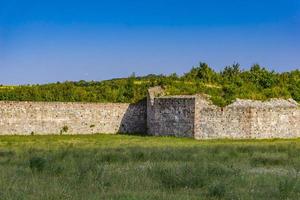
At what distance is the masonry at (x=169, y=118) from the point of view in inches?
1264

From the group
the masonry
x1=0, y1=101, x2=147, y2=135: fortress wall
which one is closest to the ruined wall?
the masonry

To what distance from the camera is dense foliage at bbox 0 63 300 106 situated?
3434cm

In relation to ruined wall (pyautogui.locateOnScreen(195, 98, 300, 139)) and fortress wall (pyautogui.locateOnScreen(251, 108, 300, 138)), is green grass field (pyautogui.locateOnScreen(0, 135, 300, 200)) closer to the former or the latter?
ruined wall (pyautogui.locateOnScreen(195, 98, 300, 139))

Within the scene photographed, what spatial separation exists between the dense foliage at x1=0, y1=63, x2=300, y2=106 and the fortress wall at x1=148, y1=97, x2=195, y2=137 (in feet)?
5.65

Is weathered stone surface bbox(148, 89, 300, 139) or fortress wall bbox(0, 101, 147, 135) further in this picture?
fortress wall bbox(0, 101, 147, 135)

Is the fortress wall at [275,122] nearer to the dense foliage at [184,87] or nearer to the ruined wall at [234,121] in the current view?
the ruined wall at [234,121]

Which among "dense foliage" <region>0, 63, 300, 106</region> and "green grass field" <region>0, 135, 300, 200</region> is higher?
"dense foliage" <region>0, 63, 300, 106</region>

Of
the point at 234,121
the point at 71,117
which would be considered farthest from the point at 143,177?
the point at 71,117

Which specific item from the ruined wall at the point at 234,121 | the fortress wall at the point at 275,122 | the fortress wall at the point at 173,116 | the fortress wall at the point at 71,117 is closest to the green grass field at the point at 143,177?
the ruined wall at the point at 234,121

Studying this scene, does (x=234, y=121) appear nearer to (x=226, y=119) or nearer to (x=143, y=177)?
(x=226, y=119)

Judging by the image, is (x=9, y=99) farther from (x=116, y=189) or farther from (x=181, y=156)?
(x=116, y=189)

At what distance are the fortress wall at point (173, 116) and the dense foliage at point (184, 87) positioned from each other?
172 cm

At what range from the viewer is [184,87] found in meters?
36.1

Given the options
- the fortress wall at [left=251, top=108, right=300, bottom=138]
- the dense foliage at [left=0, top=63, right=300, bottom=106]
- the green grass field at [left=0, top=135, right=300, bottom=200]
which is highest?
the dense foliage at [left=0, top=63, right=300, bottom=106]
